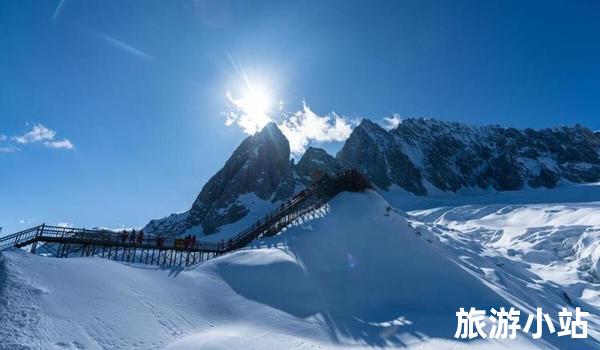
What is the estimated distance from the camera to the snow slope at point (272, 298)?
11539 mm

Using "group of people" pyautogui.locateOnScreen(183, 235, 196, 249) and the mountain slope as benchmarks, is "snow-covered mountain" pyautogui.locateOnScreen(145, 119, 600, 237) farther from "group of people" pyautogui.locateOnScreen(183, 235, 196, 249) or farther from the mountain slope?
"group of people" pyautogui.locateOnScreen(183, 235, 196, 249)

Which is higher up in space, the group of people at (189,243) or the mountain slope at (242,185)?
the mountain slope at (242,185)

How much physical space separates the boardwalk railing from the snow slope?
540 cm

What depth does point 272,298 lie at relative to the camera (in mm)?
19406

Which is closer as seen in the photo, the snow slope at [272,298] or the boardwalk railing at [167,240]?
the snow slope at [272,298]

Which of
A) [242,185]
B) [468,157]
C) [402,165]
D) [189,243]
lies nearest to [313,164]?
[242,185]

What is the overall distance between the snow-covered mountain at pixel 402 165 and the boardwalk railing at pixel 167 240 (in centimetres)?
6966

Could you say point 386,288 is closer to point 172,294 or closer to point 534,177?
point 172,294

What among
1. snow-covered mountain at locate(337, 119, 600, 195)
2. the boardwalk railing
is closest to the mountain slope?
snow-covered mountain at locate(337, 119, 600, 195)

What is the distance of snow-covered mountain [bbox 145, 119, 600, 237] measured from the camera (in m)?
125

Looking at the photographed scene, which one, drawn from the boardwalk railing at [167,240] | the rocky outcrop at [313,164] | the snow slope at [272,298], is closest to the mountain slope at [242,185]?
the rocky outcrop at [313,164]

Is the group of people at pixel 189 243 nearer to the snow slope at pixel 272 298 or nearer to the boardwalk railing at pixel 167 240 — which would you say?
the boardwalk railing at pixel 167 240

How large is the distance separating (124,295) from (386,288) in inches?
610

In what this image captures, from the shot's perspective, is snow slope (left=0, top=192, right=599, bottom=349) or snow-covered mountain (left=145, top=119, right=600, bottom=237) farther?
snow-covered mountain (left=145, top=119, right=600, bottom=237)
